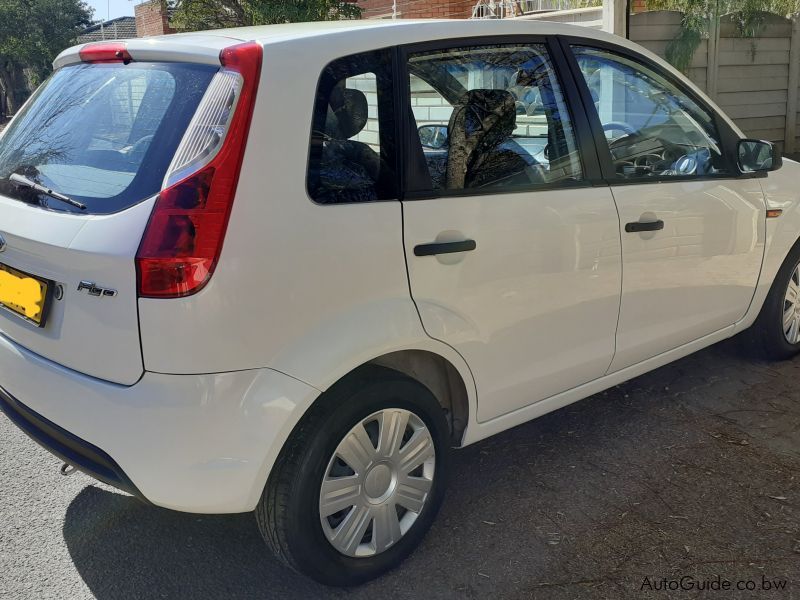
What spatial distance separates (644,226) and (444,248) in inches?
44.4

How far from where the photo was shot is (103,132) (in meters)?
2.56

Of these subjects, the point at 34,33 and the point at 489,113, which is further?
the point at 34,33

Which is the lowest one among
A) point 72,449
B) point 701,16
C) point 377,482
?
point 377,482

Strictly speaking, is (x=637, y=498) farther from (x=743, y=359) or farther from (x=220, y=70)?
(x=220, y=70)

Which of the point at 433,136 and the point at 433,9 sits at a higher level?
the point at 433,9

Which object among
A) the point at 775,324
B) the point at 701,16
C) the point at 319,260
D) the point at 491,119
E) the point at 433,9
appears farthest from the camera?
the point at 433,9

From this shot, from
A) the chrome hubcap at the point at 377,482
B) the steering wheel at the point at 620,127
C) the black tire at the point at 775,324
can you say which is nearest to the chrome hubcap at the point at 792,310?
the black tire at the point at 775,324

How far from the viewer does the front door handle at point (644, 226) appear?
3.31 metres

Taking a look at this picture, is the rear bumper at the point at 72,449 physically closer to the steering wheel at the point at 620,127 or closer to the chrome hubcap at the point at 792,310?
the steering wheel at the point at 620,127

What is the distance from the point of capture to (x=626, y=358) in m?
3.53

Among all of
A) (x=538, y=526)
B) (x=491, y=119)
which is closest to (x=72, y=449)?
(x=538, y=526)

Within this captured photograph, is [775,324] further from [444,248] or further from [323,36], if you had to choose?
[323,36]

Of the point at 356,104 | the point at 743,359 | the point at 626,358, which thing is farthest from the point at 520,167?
the point at 743,359

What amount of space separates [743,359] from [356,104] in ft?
10.4
